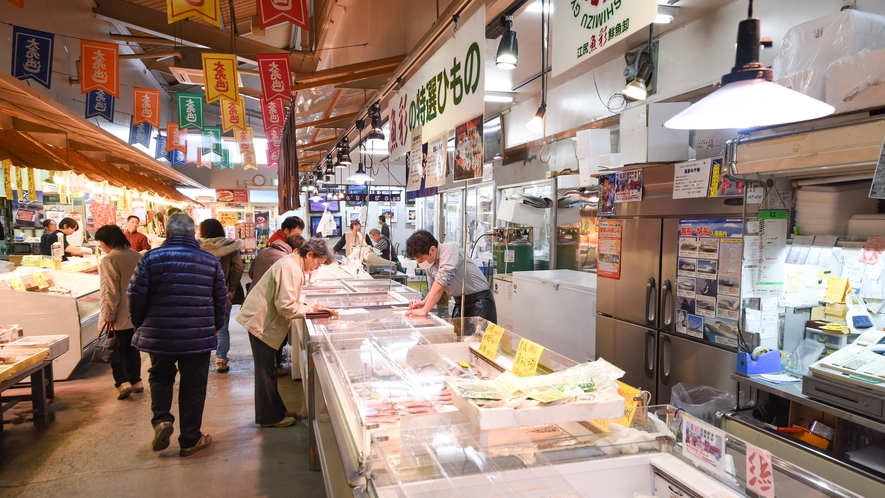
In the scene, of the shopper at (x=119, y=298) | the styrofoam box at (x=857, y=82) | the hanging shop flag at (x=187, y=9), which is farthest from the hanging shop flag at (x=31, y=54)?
the styrofoam box at (x=857, y=82)

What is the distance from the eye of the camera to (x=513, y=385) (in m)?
1.87

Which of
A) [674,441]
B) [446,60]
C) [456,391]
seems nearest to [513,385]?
[456,391]

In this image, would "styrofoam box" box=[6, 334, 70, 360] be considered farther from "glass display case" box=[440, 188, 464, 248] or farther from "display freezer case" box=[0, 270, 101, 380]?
"glass display case" box=[440, 188, 464, 248]

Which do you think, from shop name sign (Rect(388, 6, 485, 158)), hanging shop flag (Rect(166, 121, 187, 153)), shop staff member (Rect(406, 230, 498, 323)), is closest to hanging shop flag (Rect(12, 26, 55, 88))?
shop name sign (Rect(388, 6, 485, 158))

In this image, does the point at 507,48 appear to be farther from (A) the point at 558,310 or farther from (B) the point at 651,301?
(A) the point at 558,310

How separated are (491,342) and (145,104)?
8.70 m

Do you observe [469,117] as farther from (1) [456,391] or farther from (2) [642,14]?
(1) [456,391]

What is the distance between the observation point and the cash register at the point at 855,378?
2.38m

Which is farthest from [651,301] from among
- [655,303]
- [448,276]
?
[448,276]

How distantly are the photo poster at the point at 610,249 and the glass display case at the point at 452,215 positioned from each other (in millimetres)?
6475

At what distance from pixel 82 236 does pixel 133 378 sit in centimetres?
621

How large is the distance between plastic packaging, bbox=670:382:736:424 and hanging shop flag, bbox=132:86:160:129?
925cm

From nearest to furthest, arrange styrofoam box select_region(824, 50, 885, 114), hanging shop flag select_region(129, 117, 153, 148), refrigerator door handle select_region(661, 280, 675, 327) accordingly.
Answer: styrofoam box select_region(824, 50, 885, 114), refrigerator door handle select_region(661, 280, 675, 327), hanging shop flag select_region(129, 117, 153, 148)

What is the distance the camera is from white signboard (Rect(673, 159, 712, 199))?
11.9 feet
